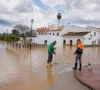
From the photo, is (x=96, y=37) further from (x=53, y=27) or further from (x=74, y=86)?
(x=74, y=86)

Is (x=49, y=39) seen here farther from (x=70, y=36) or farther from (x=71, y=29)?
(x=71, y=29)

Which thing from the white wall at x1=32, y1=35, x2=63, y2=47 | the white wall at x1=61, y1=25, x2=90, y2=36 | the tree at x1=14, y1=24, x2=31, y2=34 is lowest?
the white wall at x1=32, y1=35, x2=63, y2=47

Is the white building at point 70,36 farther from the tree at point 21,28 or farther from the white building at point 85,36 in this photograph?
the tree at point 21,28

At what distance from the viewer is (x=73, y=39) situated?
1854 inches

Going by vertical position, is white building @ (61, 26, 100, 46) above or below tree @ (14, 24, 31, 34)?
below

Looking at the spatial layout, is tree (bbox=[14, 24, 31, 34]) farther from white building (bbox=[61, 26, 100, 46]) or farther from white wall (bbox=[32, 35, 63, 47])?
white wall (bbox=[32, 35, 63, 47])

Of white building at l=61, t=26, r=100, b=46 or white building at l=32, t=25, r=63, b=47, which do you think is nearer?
white building at l=32, t=25, r=63, b=47

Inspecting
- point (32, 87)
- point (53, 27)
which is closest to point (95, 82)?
point (32, 87)

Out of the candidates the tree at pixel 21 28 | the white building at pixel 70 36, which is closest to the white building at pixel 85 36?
the white building at pixel 70 36

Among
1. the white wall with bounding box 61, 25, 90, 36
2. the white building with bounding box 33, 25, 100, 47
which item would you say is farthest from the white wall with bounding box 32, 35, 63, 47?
the white wall with bounding box 61, 25, 90, 36

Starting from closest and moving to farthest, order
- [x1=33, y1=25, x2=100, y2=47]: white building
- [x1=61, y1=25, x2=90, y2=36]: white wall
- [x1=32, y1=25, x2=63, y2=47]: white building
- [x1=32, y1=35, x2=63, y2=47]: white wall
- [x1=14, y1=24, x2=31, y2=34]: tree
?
1. [x1=32, y1=35, x2=63, y2=47]: white wall
2. [x1=32, y1=25, x2=63, y2=47]: white building
3. [x1=33, y1=25, x2=100, y2=47]: white building
4. [x1=61, y1=25, x2=90, y2=36]: white wall
5. [x1=14, y1=24, x2=31, y2=34]: tree

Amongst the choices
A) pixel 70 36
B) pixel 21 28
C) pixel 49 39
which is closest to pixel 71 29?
pixel 70 36

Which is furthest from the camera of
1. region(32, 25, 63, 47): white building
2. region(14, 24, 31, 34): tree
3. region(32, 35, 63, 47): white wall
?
region(14, 24, 31, 34): tree

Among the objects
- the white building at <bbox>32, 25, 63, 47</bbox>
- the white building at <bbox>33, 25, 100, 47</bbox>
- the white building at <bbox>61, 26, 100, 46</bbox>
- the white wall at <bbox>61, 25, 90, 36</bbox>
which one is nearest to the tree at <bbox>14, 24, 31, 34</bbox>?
the white building at <bbox>32, 25, 63, 47</bbox>
